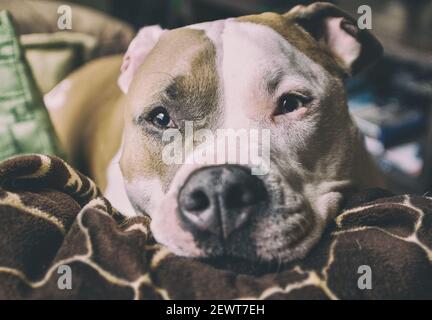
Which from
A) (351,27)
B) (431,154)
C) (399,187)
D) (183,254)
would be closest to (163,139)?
(183,254)

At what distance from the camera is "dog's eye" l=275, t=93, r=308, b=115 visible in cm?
108

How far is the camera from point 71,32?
1.93m

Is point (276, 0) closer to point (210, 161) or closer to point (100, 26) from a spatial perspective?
point (100, 26)

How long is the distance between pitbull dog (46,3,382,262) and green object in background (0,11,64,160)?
232 mm

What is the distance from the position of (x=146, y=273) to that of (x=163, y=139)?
1.33ft

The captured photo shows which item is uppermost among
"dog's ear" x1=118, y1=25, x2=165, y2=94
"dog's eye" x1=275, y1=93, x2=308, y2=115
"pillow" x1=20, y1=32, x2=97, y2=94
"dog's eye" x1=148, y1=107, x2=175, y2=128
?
"dog's ear" x1=118, y1=25, x2=165, y2=94

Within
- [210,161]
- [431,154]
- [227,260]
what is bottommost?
[431,154]

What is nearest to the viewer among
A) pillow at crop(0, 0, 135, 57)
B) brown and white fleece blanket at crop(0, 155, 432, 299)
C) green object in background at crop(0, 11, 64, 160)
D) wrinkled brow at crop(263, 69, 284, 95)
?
brown and white fleece blanket at crop(0, 155, 432, 299)

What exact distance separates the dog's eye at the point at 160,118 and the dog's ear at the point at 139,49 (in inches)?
7.6

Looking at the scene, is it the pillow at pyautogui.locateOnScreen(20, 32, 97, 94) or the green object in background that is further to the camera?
the pillow at pyautogui.locateOnScreen(20, 32, 97, 94)

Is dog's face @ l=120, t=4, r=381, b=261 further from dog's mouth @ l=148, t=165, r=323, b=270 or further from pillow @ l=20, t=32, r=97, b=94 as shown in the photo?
pillow @ l=20, t=32, r=97, b=94

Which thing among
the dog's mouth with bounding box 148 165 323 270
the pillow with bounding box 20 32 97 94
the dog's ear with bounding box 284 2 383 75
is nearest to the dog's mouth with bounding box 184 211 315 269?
the dog's mouth with bounding box 148 165 323 270

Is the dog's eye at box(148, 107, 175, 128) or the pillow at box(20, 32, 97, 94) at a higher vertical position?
the dog's eye at box(148, 107, 175, 128)

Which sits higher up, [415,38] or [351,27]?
[351,27]
